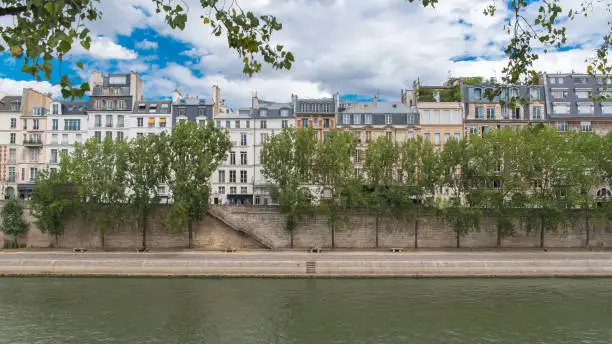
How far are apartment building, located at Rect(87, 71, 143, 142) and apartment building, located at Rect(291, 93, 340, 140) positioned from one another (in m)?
18.0

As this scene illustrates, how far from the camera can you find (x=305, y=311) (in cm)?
2470

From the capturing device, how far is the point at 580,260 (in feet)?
115

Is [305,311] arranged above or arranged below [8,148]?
below

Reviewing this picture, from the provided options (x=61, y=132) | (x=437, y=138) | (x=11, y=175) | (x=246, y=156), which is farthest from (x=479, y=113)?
(x=11, y=175)

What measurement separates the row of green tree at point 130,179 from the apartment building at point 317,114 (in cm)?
1569

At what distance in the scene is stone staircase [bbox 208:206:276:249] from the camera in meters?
41.8

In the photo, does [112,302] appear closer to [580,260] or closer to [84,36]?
[84,36]

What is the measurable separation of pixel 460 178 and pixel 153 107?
33.4m

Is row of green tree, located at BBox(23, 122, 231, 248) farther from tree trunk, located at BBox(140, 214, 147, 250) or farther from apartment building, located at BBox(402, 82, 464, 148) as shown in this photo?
apartment building, located at BBox(402, 82, 464, 148)

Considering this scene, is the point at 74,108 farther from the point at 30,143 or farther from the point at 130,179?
the point at 130,179

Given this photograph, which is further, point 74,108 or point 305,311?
point 74,108

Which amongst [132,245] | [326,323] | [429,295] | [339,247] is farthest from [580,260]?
[132,245]

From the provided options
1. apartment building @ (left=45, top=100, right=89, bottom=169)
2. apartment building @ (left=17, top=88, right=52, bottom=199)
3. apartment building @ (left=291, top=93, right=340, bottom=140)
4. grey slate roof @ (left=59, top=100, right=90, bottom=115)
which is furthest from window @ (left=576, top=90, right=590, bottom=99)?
apartment building @ (left=17, top=88, right=52, bottom=199)

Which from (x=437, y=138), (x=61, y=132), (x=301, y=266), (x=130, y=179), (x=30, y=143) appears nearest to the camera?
(x=301, y=266)
